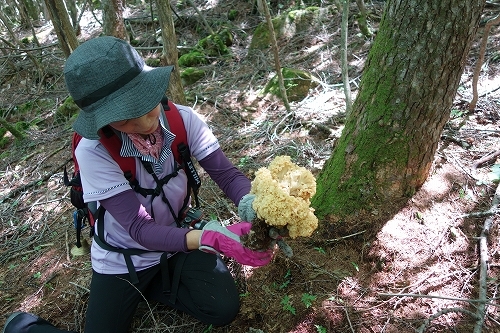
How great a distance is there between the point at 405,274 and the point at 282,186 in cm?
129

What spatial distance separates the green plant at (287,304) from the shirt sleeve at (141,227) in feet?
2.54

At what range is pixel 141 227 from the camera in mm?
2188

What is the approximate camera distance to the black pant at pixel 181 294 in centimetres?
245

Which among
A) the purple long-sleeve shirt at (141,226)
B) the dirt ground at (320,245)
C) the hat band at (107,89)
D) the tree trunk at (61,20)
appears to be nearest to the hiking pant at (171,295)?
the dirt ground at (320,245)

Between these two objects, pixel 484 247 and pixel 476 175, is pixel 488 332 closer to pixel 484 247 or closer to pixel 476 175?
pixel 484 247

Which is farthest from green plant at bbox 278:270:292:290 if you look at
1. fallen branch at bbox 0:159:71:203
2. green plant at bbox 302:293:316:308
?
fallen branch at bbox 0:159:71:203

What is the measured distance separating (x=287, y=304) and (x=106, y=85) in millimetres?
1789

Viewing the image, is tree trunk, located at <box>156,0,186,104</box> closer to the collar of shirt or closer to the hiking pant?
the collar of shirt

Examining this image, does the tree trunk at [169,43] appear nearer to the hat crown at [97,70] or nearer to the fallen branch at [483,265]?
the hat crown at [97,70]

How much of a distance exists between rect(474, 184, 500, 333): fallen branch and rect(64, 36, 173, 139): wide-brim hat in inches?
89.5

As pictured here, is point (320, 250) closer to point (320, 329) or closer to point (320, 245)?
point (320, 245)

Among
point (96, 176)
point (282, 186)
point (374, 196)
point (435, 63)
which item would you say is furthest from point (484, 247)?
point (96, 176)

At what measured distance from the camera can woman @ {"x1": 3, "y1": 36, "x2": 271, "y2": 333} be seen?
6.24 ft

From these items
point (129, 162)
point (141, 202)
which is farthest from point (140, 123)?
point (141, 202)
